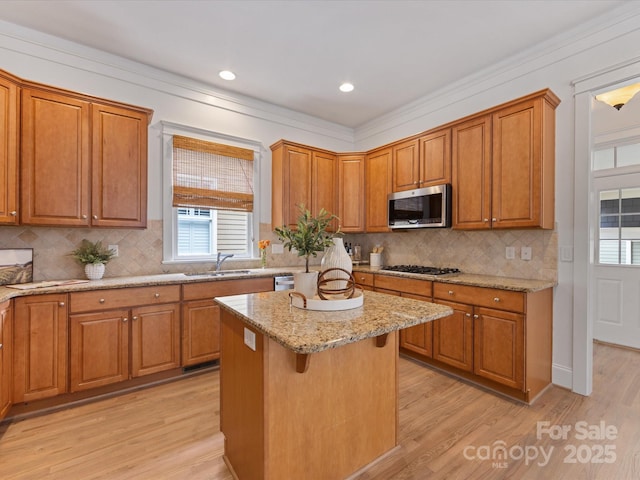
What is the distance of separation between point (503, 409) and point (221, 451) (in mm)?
2071

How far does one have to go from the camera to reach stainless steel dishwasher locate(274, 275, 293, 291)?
11.3ft

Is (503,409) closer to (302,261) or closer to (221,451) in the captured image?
(221,451)

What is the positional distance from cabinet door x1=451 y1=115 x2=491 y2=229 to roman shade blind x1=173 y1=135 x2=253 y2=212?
93.9 inches

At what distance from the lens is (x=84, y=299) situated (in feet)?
7.90

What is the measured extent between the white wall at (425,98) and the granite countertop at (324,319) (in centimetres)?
195

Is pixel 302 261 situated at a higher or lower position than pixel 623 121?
lower

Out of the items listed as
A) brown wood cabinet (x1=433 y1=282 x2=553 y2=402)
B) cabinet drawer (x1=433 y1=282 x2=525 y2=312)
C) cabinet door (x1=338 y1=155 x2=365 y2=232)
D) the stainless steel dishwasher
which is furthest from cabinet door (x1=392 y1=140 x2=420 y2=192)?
the stainless steel dishwasher

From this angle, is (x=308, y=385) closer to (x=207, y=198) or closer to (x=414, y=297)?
(x=414, y=297)

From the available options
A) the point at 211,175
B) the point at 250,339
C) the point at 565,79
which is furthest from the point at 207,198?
the point at 565,79

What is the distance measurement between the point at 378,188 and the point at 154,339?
121 inches

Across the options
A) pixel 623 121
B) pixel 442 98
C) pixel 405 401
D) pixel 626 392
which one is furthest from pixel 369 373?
pixel 623 121

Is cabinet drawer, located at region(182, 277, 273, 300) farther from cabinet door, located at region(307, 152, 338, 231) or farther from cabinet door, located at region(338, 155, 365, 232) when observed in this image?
cabinet door, located at region(338, 155, 365, 232)

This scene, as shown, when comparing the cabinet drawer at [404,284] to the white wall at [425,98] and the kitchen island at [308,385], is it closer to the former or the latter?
the white wall at [425,98]

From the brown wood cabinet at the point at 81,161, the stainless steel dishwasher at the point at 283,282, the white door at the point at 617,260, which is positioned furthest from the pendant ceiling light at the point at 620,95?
the brown wood cabinet at the point at 81,161
